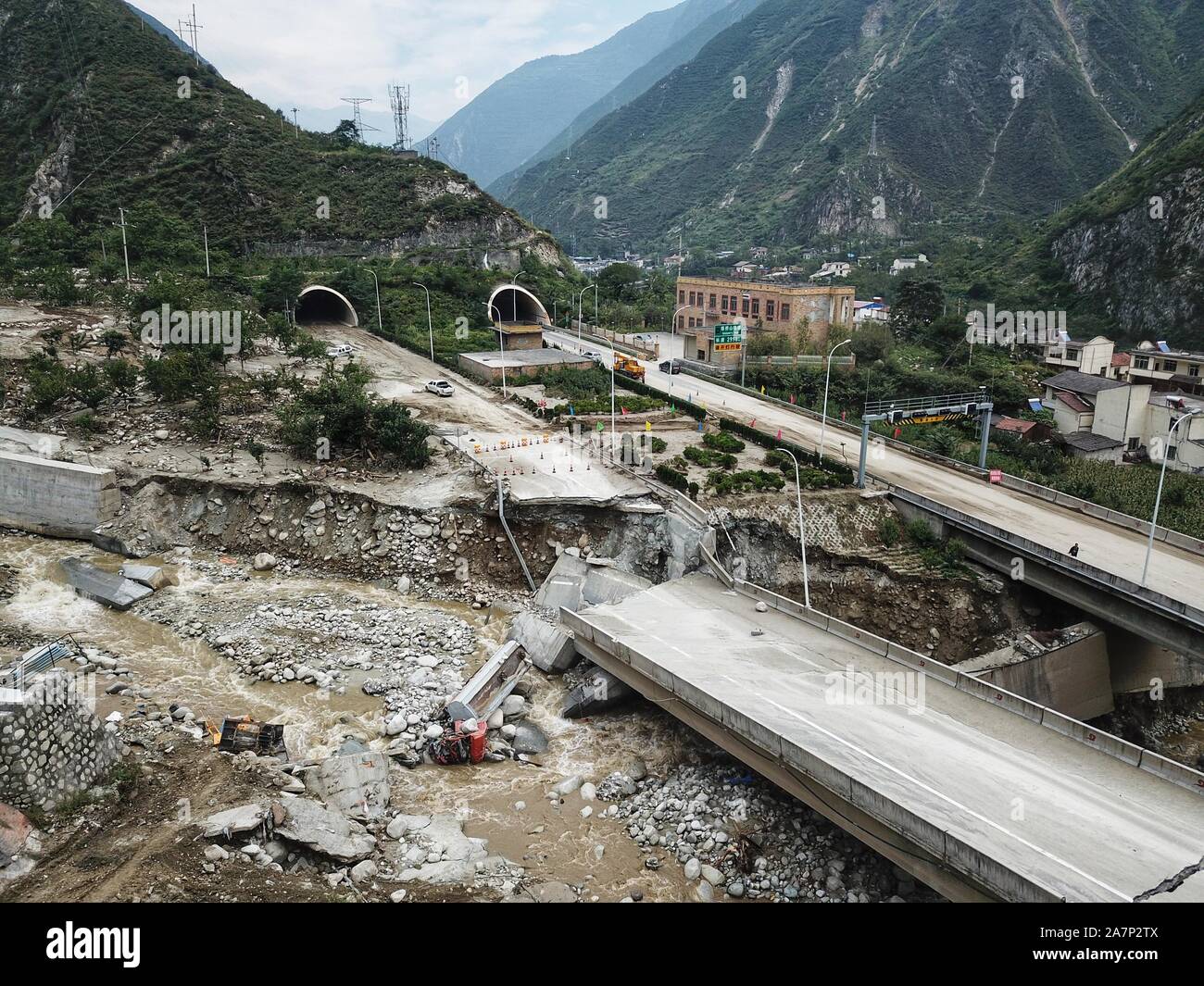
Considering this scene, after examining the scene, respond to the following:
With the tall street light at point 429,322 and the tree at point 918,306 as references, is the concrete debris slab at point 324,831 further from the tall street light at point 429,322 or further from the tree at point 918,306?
the tree at point 918,306

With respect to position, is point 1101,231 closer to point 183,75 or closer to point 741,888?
point 741,888

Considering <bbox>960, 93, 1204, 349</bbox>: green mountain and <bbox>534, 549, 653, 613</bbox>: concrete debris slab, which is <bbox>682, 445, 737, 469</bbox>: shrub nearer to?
<bbox>534, 549, 653, 613</bbox>: concrete debris slab

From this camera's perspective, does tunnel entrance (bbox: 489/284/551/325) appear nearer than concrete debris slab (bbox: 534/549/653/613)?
No

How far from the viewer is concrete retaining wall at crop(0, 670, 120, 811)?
1446 centimetres

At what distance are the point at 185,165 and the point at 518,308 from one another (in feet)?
137

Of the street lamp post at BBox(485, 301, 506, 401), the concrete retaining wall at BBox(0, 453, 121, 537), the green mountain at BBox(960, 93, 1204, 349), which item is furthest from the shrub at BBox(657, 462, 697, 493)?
the green mountain at BBox(960, 93, 1204, 349)

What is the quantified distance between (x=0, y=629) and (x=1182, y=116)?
104523 mm

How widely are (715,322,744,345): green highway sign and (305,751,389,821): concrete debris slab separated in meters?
39.3

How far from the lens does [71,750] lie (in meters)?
15.5

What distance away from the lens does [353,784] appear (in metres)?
17.8

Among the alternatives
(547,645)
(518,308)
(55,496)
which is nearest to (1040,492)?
(547,645)

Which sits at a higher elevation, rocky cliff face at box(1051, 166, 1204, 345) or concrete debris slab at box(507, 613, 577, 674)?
rocky cliff face at box(1051, 166, 1204, 345)

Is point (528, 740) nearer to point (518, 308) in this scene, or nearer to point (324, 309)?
point (324, 309)

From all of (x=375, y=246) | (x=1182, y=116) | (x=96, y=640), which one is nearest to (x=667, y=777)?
(x=96, y=640)
